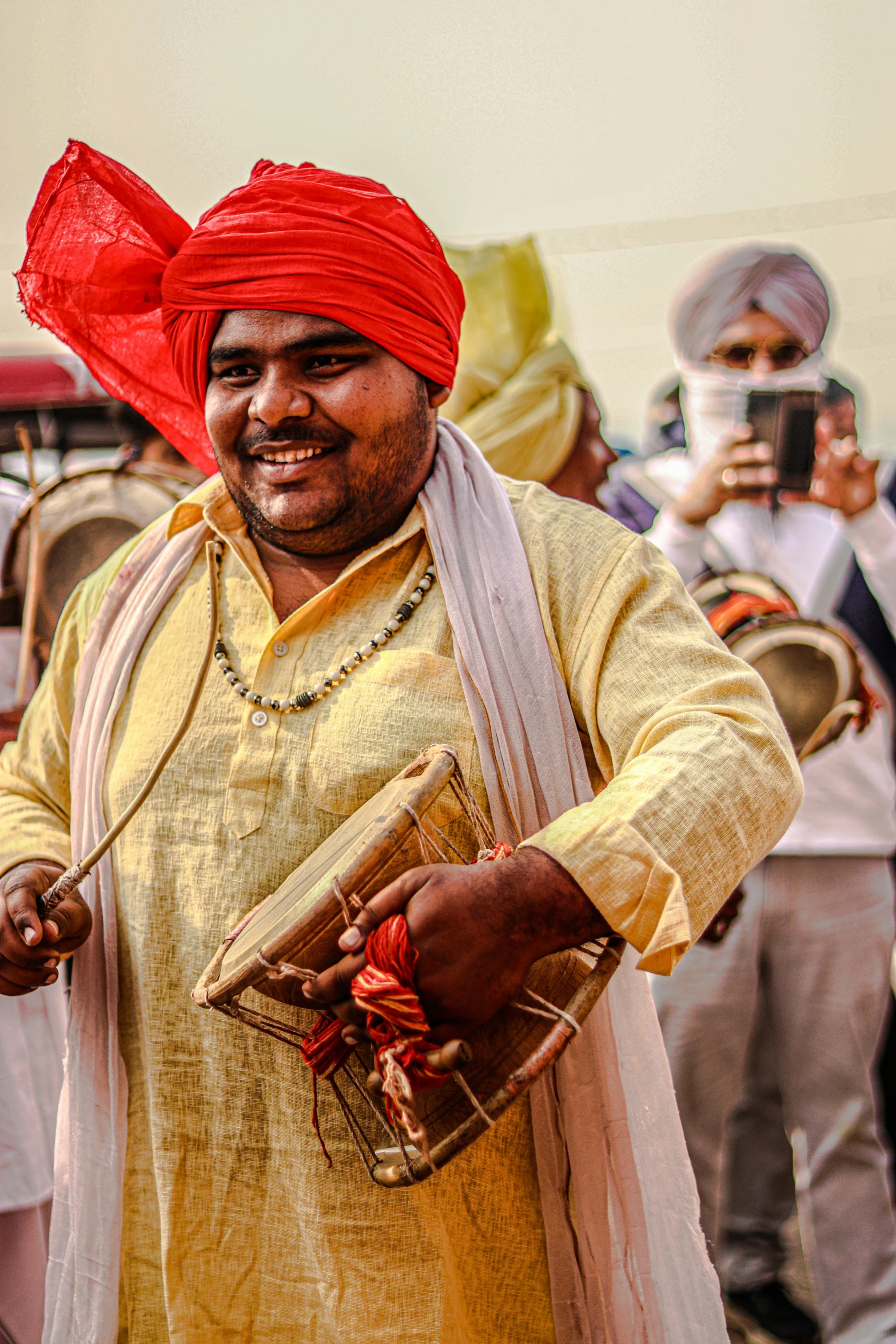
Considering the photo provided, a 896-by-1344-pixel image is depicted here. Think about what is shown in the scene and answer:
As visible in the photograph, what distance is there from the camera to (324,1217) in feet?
5.12

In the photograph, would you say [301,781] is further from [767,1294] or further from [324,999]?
[767,1294]

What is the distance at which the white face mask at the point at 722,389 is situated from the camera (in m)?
3.46

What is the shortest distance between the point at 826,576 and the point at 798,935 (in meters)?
1.00

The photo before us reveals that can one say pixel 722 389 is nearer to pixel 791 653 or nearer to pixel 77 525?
pixel 791 653

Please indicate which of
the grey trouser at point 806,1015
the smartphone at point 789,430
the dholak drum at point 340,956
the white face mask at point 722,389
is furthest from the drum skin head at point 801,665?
the dholak drum at point 340,956

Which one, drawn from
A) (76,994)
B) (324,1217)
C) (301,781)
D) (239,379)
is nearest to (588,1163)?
(324,1217)

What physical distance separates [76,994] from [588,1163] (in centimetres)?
75

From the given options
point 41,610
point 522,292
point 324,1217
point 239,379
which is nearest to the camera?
point 324,1217

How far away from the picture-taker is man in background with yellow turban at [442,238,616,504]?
3.70 meters

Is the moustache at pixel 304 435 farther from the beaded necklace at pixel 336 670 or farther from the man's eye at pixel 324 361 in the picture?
the beaded necklace at pixel 336 670

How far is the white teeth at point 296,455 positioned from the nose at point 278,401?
0.14 ft

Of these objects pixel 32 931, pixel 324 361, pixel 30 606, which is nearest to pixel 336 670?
pixel 324 361

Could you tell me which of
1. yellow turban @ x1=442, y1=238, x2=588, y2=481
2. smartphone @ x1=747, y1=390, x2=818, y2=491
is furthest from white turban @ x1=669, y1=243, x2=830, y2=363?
yellow turban @ x1=442, y1=238, x2=588, y2=481

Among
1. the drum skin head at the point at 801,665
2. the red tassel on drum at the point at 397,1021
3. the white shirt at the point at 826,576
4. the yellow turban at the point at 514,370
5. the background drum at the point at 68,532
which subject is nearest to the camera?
the red tassel on drum at the point at 397,1021
